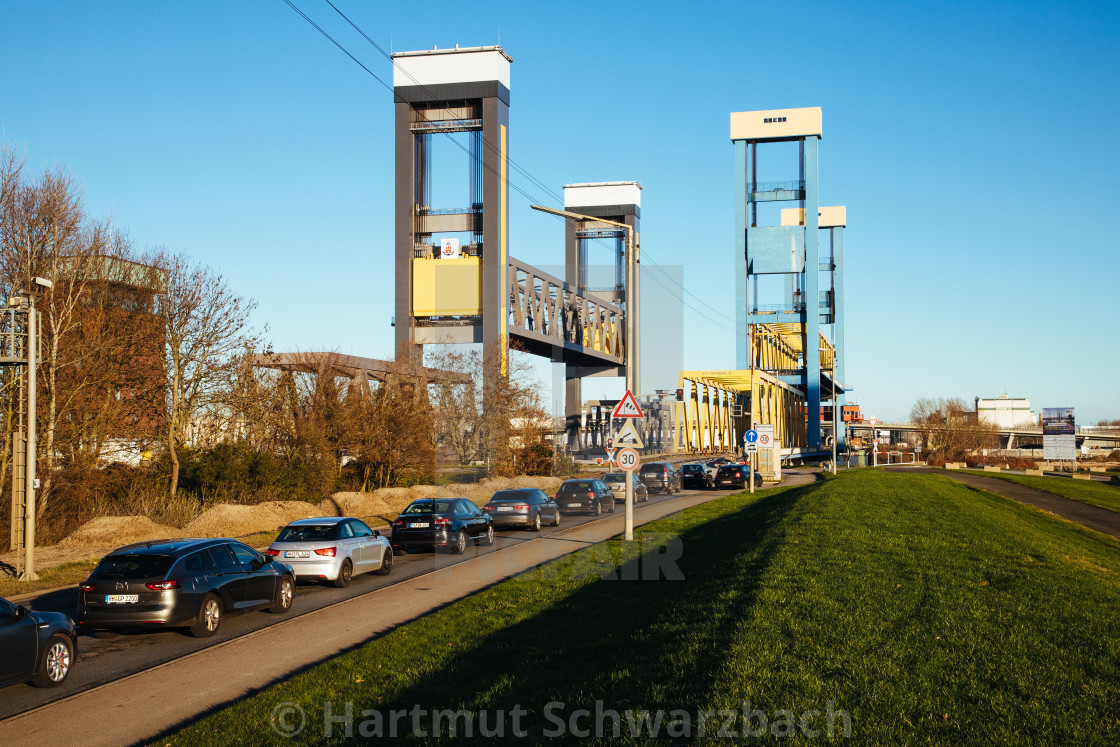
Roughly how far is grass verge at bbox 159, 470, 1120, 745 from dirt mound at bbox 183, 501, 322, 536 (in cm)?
1283

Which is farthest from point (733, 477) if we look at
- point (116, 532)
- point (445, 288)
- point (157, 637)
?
point (157, 637)

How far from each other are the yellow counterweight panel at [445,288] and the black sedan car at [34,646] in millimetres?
48485

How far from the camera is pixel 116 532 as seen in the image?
21797mm

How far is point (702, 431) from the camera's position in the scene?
8000cm

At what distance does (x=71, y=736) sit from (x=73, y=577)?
11.2 m

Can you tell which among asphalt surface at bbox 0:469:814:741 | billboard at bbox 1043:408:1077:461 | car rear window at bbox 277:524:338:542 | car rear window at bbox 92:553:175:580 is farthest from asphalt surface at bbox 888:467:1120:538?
car rear window at bbox 92:553:175:580

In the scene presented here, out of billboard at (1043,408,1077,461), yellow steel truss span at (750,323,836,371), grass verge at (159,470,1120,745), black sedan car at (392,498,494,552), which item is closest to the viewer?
grass verge at (159,470,1120,745)

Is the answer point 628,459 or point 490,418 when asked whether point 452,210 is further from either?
point 628,459

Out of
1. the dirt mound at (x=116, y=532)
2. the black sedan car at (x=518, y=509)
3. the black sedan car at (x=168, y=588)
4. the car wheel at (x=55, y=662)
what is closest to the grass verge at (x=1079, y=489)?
the black sedan car at (x=518, y=509)

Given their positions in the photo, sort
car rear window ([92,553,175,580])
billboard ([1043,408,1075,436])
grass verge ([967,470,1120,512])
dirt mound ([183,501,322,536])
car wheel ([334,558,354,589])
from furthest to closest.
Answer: billboard ([1043,408,1075,436]), grass verge ([967,470,1120,512]), dirt mound ([183,501,322,536]), car wheel ([334,558,354,589]), car rear window ([92,553,175,580])

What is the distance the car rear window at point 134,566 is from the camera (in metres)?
11.8

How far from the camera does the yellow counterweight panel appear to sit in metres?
58.2

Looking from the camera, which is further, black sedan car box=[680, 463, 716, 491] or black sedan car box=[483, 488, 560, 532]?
black sedan car box=[680, 463, 716, 491]

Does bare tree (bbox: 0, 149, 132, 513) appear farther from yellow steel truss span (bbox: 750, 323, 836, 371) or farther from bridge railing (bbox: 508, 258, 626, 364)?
yellow steel truss span (bbox: 750, 323, 836, 371)
